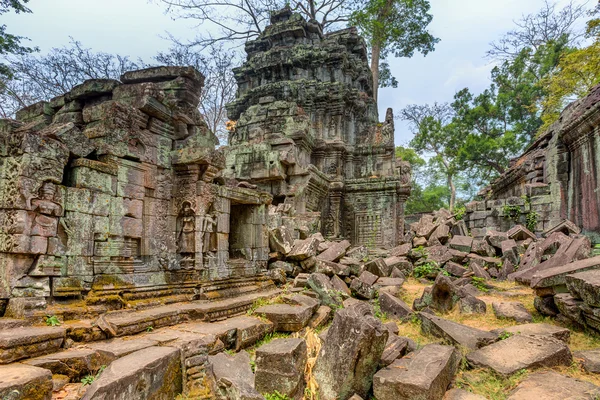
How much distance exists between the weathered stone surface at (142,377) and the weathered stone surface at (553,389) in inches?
111

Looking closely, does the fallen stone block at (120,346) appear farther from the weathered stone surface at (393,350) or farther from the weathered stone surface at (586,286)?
the weathered stone surface at (586,286)

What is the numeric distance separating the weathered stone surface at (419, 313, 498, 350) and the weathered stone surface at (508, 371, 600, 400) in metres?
0.86

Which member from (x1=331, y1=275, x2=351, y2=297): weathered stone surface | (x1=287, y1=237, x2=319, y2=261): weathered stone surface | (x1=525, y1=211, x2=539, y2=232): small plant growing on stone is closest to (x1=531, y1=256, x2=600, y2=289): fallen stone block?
(x1=331, y1=275, x2=351, y2=297): weathered stone surface

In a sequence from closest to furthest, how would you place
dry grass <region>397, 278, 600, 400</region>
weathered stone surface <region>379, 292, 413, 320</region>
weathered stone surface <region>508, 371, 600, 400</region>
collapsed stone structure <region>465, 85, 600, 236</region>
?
weathered stone surface <region>508, 371, 600, 400</region> < dry grass <region>397, 278, 600, 400</region> < weathered stone surface <region>379, 292, 413, 320</region> < collapsed stone structure <region>465, 85, 600, 236</region>

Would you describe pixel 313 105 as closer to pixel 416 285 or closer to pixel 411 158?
pixel 416 285

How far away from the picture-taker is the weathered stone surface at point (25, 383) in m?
2.26

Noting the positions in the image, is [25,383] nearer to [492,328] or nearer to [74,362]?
[74,362]

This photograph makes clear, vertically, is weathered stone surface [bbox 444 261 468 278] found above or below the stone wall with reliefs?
below

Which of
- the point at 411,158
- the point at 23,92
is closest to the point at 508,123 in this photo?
the point at 411,158

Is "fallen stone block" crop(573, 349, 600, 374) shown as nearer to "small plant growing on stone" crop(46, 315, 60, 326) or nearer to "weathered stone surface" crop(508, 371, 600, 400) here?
"weathered stone surface" crop(508, 371, 600, 400)

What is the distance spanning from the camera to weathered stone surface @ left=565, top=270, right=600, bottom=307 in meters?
4.19

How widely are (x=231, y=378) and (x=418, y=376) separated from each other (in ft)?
5.00

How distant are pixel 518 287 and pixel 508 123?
21.7 meters

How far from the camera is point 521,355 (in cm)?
363
